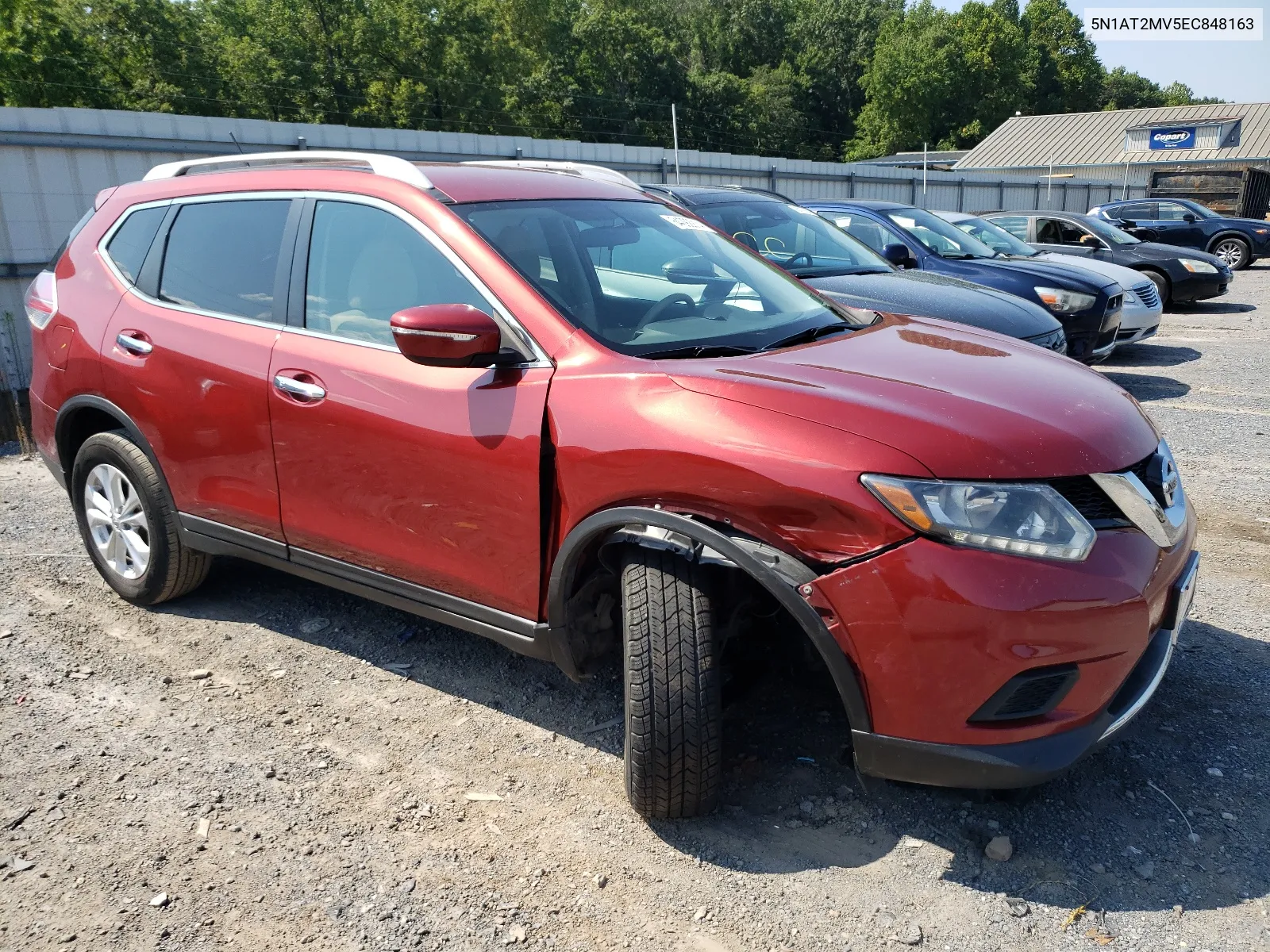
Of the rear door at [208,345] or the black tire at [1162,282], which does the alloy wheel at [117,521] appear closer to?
the rear door at [208,345]

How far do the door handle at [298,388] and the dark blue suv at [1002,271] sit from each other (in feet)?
19.1

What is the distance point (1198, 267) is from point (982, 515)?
13.8m

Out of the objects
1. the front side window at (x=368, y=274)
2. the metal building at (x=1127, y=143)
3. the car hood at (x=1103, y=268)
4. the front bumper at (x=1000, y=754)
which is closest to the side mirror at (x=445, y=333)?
the front side window at (x=368, y=274)

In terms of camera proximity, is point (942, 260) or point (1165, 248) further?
point (1165, 248)

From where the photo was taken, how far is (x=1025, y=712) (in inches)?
95.9

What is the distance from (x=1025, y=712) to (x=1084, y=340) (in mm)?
7247

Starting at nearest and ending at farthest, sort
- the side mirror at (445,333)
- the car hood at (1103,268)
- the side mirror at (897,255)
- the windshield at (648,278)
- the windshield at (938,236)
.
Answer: the side mirror at (445,333) → the windshield at (648,278) → the side mirror at (897,255) → the windshield at (938,236) → the car hood at (1103,268)

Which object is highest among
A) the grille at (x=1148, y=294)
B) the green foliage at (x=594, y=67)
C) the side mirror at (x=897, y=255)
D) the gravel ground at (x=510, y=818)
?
the green foliage at (x=594, y=67)

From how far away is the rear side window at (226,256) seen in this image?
362 cm

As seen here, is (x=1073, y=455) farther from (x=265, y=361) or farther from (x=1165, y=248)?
(x=1165, y=248)

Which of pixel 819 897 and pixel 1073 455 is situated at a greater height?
pixel 1073 455

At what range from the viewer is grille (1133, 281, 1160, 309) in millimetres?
10055

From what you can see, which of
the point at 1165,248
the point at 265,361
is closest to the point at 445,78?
the point at 1165,248

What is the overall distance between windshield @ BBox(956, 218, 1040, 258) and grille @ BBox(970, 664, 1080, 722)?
27.7ft
